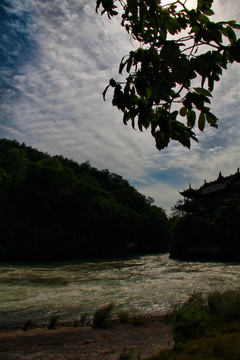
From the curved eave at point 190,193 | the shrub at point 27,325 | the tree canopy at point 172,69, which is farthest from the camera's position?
the curved eave at point 190,193

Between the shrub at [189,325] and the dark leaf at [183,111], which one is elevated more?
the dark leaf at [183,111]

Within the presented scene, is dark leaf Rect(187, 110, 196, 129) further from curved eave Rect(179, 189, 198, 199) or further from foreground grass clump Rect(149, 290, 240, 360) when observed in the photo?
curved eave Rect(179, 189, 198, 199)

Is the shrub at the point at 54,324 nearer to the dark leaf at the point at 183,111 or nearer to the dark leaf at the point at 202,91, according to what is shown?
the dark leaf at the point at 183,111

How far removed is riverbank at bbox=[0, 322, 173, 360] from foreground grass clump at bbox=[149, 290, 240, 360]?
0.38 m

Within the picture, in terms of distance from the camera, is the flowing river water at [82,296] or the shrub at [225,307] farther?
the flowing river water at [82,296]

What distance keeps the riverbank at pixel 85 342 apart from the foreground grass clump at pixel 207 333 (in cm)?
38

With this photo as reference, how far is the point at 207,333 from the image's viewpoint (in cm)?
511

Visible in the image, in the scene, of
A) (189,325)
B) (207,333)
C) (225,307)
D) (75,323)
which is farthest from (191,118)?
(75,323)

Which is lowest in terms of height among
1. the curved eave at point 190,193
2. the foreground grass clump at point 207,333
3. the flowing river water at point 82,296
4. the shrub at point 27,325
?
the flowing river water at point 82,296

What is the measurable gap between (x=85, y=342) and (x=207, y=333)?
2553 millimetres

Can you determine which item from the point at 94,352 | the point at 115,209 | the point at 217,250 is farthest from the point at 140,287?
the point at 115,209

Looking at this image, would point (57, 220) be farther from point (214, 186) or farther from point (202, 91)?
point (202, 91)

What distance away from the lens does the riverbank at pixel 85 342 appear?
15.6ft

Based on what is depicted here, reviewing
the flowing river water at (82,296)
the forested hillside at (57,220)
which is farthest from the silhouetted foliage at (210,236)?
the flowing river water at (82,296)
